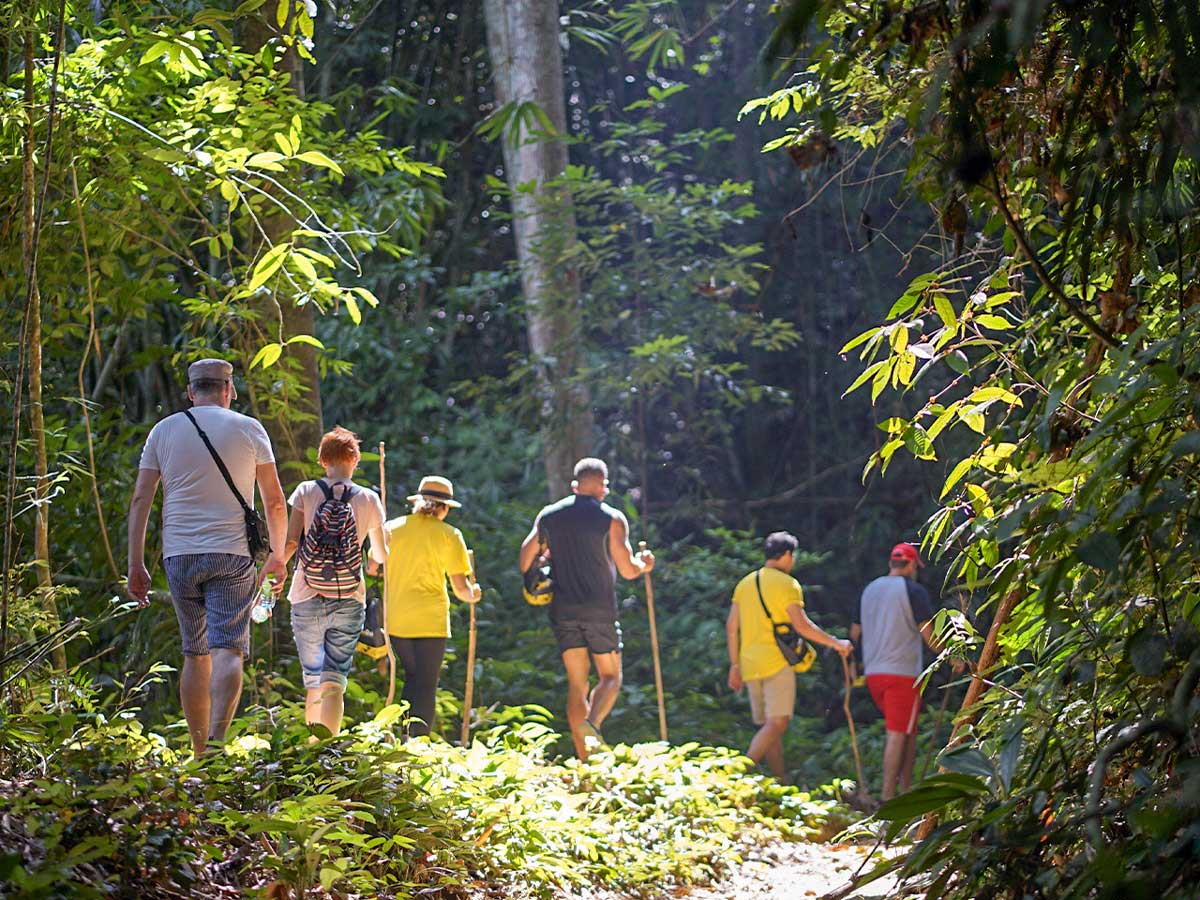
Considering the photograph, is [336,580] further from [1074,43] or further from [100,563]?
[1074,43]

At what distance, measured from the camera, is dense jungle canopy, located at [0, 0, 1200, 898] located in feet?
9.71

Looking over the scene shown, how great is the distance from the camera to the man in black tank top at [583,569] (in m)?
9.42

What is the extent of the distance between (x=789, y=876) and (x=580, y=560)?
302 cm

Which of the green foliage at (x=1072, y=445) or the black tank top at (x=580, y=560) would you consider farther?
the black tank top at (x=580, y=560)

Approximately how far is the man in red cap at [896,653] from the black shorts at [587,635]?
73.6 inches

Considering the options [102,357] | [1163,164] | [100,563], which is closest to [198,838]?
[1163,164]

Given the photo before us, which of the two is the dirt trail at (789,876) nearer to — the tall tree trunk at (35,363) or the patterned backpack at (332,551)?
the patterned backpack at (332,551)

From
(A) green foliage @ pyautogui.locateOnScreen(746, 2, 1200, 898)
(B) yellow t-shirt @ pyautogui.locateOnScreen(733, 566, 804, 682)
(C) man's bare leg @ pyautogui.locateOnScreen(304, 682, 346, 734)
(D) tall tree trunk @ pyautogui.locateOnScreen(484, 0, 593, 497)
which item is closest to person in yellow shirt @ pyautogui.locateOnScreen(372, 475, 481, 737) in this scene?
(C) man's bare leg @ pyautogui.locateOnScreen(304, 682, 346, 734)

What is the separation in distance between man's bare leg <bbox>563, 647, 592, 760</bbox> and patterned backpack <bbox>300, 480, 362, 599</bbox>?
9.50 feet

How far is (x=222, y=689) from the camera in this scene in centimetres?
611

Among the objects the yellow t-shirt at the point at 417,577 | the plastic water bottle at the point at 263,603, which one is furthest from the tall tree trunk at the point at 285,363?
the plastic water bottle at the point at 263,603

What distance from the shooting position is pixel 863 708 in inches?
632

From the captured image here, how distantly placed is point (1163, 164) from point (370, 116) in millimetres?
13236

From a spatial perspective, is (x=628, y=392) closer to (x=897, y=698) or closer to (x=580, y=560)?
(x=580, y=560)
